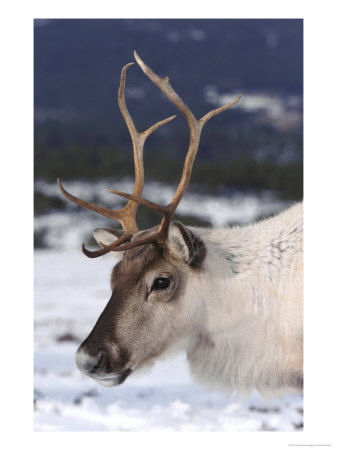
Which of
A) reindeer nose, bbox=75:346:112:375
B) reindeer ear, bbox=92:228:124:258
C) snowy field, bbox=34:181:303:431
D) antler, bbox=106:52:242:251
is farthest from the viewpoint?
snowy field, bbox=34:181:303:431

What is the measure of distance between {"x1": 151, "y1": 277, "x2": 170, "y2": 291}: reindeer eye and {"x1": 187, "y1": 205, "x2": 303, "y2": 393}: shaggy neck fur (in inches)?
4.4

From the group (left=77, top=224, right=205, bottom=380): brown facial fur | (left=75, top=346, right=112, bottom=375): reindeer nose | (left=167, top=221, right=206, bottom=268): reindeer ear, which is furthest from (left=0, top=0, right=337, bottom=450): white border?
(left=75, top=346, right=112, bottom=375): reindeer nose

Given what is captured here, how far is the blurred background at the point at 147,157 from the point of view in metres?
3.19

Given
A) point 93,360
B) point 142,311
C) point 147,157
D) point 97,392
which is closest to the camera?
point 93,360

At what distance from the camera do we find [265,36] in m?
3.49

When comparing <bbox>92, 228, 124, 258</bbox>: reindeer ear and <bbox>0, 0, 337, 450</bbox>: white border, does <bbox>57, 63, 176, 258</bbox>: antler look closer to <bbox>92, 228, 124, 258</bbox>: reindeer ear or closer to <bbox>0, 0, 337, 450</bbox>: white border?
<bbox>92, 228, 124, 258</bbox>: reindeer ear

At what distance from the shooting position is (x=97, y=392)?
3.25 metres

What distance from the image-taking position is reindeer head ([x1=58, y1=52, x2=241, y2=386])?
2412 millimetres

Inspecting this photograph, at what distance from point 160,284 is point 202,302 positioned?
7.7 inches

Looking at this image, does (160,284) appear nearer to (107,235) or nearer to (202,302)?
(202,302)
